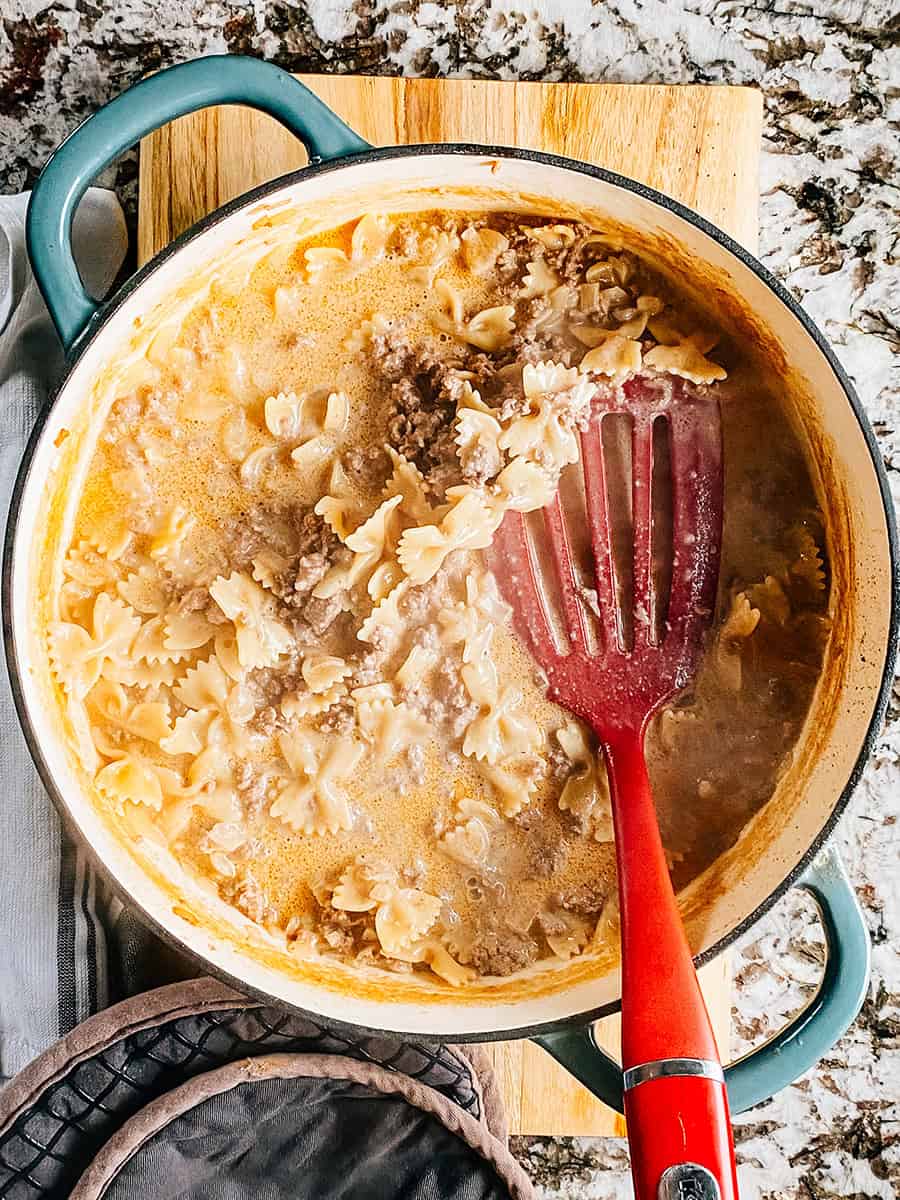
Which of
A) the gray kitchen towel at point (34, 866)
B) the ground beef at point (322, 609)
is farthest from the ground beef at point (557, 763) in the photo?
the gray kitchen towel at point (34, 866)

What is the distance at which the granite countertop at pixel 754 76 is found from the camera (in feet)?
5.52

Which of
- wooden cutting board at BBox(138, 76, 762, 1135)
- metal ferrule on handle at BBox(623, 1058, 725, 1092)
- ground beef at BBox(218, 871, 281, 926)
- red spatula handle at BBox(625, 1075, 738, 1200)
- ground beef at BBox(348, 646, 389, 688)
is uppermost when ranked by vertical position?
wooden cutting board at BBox(138, 76, 762, 1135)

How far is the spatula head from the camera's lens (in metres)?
1.55

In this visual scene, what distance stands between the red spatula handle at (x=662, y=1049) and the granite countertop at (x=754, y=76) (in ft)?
1.56

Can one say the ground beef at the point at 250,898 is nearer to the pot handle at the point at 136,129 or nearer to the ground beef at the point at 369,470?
the ground beef at the point at 369,470

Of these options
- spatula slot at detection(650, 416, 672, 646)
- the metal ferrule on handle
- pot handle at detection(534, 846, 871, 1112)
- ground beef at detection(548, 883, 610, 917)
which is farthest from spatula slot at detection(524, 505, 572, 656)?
the metal ferrule on handle

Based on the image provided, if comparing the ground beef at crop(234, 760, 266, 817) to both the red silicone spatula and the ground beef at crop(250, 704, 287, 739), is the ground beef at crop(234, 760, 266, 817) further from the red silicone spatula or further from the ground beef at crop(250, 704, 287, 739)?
the red silicone spatula

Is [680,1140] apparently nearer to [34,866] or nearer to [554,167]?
[34,866]

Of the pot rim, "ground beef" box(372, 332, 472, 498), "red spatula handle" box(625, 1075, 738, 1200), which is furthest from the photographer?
"ground beef" box(372, 332, 472, 498)

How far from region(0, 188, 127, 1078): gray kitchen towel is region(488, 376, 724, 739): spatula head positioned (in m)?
0.71

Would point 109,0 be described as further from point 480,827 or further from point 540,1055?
point 540,1055

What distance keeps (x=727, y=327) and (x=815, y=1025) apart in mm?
903

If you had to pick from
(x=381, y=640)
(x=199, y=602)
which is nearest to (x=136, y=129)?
(x=199, y=602)

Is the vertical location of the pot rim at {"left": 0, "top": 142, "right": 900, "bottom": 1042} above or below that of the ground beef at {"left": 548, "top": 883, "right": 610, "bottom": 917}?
above
